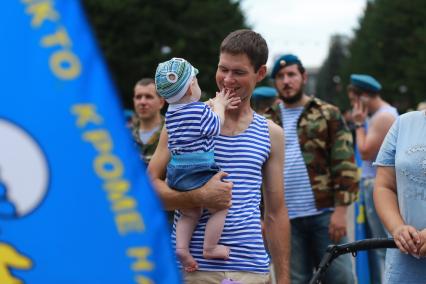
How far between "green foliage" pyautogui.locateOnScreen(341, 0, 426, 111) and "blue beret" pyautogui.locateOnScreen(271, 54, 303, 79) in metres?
48.2

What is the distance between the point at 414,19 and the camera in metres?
58.8

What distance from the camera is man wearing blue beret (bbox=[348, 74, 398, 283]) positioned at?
6.99 meters

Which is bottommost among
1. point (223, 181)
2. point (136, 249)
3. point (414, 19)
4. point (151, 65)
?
point (136, 249)

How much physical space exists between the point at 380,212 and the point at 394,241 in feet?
0.84

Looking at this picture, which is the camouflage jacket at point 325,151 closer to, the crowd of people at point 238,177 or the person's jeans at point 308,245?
the person's jeans at point 308,245

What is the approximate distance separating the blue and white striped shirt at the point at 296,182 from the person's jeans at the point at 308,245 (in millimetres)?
66

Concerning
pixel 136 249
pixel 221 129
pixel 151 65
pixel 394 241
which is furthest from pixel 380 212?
pixel 151 65

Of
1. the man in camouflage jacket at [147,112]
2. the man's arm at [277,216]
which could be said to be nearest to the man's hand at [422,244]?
the man's arm at [277,216]

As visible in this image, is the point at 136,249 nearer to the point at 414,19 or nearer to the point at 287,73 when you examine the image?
the point at 287,73

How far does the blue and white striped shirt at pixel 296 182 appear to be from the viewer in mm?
5680

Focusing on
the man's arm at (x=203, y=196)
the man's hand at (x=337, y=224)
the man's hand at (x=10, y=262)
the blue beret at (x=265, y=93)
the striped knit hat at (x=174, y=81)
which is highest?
the blue beret at (x=265, y=93)

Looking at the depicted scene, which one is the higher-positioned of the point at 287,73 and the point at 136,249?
the point at 287,73

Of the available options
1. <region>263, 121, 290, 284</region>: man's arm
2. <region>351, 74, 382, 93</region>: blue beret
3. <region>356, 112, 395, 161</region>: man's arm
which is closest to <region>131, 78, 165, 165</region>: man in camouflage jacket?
<region>356, 112, 395, 161</region>: man's arm

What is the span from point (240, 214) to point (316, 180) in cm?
270
